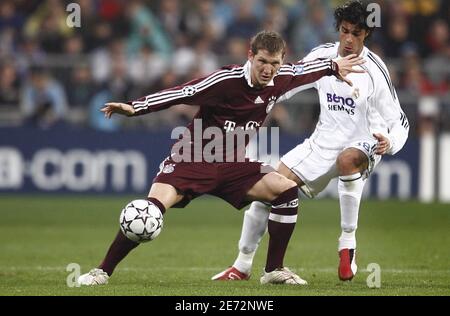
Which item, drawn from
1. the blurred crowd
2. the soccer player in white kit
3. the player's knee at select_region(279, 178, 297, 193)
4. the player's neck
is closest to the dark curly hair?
the soccer player in white kit

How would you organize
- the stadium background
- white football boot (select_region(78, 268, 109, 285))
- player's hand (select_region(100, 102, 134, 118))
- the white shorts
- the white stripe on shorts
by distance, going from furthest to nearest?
1. the stadium background
2. the white shorts
3. the white stripe on shorts
4. white football boot (select_region(78, 268, 109, 285))
5. player's hand (select_region(100, 102, 134, 118))

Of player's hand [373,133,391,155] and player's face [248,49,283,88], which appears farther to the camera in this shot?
player's hand [373,133,391,155]

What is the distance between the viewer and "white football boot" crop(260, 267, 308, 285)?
8.56m

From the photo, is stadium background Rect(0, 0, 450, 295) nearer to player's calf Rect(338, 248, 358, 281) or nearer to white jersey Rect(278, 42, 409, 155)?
white jersey Rect(278, 42, 409, 155)

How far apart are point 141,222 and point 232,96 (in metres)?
1.34

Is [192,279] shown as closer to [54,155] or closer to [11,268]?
[11,268]

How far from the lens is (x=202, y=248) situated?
38.9 ft

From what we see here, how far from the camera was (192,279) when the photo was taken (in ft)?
29.2

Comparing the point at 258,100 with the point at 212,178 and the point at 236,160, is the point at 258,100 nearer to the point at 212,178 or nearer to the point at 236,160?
the point at 236,160

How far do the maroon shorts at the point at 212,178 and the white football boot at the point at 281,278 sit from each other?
632 millimetres

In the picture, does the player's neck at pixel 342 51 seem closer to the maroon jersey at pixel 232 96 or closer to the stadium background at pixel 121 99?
the maroon jersey at pixel 232 96

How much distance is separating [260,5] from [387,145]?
39.7ft

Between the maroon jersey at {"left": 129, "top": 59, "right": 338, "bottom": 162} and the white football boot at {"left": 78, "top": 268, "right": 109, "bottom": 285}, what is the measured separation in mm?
1319

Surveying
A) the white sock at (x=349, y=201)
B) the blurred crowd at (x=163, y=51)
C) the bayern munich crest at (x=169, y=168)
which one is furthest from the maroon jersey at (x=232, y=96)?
the blurred crowd at (x=163, y=51)
